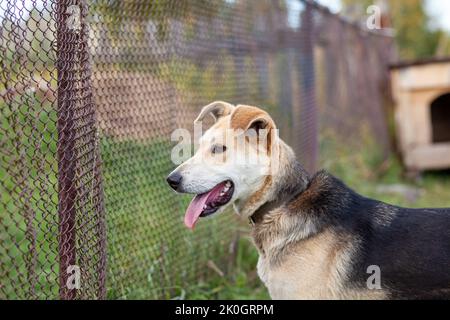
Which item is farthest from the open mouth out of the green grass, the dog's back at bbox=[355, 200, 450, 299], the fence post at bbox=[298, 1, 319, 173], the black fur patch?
the fence post at bbox=[298, 1, 319, 173]

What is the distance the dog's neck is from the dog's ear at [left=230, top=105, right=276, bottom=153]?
0.15 meters

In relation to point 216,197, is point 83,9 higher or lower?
higher

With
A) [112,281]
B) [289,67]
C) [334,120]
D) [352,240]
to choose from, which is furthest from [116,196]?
[334,120]

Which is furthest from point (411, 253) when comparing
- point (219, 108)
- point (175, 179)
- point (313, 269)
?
point (219, 108)

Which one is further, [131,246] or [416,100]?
[416,100]

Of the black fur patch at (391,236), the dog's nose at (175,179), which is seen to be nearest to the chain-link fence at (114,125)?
the dog's nose at (175,179)

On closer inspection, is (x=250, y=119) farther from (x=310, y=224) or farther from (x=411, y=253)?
(x=411, y=253)

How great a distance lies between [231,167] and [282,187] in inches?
12.7

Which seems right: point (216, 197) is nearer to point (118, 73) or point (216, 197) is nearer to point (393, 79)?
point (118, 73)

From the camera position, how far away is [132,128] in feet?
13.5

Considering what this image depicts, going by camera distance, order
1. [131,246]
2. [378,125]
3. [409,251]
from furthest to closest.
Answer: [378,125]
[131,246]
[409,251]

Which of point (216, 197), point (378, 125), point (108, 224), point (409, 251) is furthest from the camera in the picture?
point (378, 125)

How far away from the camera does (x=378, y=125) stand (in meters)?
11.3

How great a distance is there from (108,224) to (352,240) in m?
1.53
